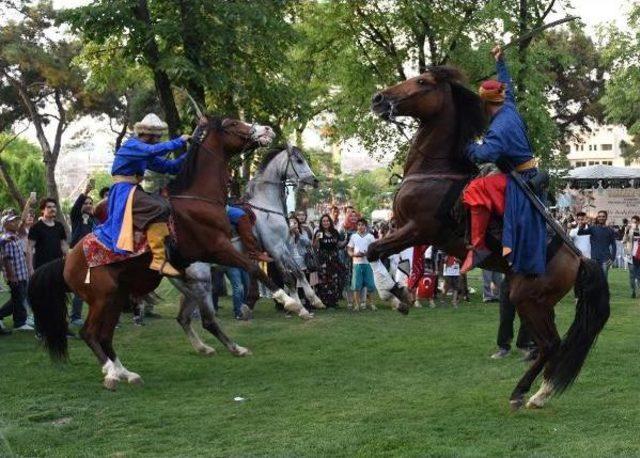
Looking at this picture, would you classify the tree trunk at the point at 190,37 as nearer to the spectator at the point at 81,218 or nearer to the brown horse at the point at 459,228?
the spectator at the point at 81,218

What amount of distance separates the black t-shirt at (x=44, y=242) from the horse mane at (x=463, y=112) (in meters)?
7.19

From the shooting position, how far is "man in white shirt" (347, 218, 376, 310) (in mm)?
15836

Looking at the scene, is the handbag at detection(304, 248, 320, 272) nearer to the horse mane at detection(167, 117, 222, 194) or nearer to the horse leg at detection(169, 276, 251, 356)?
the horse leg at detection(169, 276, 251, 356)

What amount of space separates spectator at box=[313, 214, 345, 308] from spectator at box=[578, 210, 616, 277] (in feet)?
18.0

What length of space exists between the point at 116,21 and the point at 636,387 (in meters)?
10.9

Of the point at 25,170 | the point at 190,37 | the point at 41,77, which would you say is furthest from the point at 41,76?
the point at 25,170

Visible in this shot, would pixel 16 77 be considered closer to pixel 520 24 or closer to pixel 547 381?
pixel 520 24

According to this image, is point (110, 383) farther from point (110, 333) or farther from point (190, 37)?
point (190, 37)

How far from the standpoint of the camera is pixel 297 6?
2095 cm

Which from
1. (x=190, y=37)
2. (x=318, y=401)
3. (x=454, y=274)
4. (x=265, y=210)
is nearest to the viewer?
(x=318, y=401)

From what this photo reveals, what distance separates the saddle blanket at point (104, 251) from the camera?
27.7 feet

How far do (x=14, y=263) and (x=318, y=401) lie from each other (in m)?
7.07

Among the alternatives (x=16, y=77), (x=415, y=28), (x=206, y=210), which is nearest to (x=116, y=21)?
(x=206, y=210)

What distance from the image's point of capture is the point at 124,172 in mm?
8672
